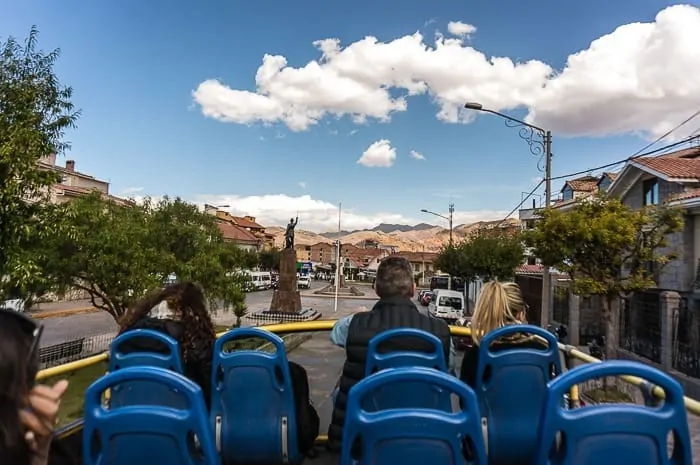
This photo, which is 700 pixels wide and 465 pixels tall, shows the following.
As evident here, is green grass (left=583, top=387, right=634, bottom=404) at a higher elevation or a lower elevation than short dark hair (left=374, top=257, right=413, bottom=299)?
lower

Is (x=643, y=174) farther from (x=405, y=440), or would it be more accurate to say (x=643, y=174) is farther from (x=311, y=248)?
(x=311, y=248)

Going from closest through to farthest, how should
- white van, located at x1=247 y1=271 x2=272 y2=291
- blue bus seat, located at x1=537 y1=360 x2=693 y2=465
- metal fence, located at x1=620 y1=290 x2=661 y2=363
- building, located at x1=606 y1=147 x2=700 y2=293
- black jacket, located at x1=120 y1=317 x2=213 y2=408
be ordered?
blue bus seat, located at x1=537 y1=360 x2=693 y2=465
black jacket, located at x1=120 y1=317 x2=213 y2=408
building, located at x1=606 y1=147 x2=700 y2=293
metal fence, located at x1=620 y1=290 x2=661 y2=363
white van, located at x1=247 y1=271 x2=272 y2=291

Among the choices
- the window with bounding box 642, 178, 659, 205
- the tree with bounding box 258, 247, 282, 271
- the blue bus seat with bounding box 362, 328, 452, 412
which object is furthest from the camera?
the tree with bounding box 258, 247, 282, 271

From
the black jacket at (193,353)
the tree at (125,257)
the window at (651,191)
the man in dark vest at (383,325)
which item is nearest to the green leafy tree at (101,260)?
the tree at (125,257)

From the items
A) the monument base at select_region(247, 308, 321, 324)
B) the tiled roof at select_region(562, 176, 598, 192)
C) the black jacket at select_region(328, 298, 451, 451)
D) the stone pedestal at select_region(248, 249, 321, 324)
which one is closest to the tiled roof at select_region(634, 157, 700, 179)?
the tiled roof at select_region(562, 176, 598, 192)

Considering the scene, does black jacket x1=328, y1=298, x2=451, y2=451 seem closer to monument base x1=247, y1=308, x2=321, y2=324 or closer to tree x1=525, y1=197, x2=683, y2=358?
tree x1=525, y1=197, x2=683, y2=358

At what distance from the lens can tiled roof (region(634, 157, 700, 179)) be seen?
56.3ft

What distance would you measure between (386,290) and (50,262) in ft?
40.3

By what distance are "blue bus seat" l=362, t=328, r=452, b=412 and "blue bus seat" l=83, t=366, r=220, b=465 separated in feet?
2.66

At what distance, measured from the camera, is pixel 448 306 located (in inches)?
1079

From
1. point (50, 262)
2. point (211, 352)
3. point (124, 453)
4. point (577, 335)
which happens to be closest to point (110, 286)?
point (50, 262)

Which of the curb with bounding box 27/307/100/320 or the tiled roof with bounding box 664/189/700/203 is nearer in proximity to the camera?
the tiled roof with bounding box 664/189/700/203

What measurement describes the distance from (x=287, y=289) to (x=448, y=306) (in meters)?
10.3

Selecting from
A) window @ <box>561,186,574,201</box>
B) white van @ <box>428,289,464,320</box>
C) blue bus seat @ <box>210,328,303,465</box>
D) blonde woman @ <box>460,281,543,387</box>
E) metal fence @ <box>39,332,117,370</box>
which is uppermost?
window @ <box>561,186,574,201</box>
